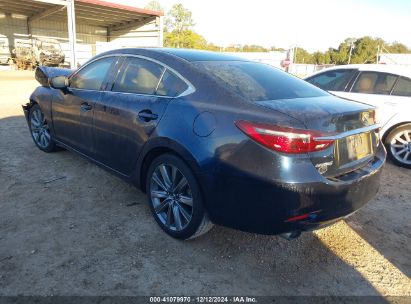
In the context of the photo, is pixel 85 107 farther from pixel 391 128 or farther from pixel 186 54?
pixel 391 128

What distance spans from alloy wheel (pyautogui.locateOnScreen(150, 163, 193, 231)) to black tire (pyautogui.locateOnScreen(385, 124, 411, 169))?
4214 millimetres

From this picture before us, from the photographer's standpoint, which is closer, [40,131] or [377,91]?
[40,131]

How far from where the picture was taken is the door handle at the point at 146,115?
2.96 meters

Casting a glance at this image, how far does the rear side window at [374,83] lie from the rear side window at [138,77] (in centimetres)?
396

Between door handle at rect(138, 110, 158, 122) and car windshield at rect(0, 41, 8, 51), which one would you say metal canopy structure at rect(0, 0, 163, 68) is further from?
door handle at rect(138, 110, 158, 122)

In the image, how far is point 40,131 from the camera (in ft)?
16.8

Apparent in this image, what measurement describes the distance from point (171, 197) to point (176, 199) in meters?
Answer: 0.07

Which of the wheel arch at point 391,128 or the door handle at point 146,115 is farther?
the wheel arch at point 391,128

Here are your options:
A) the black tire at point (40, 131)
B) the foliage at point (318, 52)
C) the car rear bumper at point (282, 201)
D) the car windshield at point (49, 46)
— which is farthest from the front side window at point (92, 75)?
the foliage at point (318, 52)

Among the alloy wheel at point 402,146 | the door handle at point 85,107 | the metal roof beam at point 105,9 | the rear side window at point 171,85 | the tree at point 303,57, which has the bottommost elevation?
the alloy wheel at point 402,146

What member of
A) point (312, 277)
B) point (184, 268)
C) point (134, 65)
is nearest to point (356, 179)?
point (312, 277)

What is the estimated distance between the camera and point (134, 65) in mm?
3400

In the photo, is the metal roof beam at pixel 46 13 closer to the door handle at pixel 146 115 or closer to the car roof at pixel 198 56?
the car roof at pixel 198 56

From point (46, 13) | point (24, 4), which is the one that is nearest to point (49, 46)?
point (46, 13)
